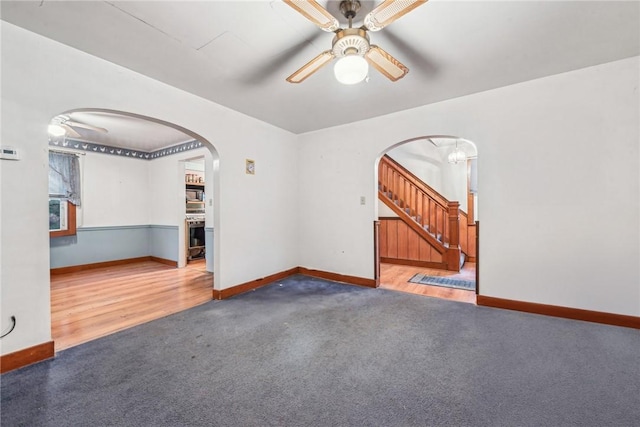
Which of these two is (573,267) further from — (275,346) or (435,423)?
(275,346)

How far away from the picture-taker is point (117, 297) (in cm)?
346

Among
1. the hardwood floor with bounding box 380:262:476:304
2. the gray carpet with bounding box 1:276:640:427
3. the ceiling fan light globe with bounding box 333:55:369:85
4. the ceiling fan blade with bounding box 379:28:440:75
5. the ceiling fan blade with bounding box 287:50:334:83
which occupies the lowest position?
the gray carpet with bounding box 1:276:640:427

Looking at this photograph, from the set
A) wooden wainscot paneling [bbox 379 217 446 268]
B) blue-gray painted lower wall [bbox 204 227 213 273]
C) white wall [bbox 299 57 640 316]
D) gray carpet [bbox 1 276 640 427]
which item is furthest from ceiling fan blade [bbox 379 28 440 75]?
blue-gray painted lower wall [bbox 204 227 213 273]

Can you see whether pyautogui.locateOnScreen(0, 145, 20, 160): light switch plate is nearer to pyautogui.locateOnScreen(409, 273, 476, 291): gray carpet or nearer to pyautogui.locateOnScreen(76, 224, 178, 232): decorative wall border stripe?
pyautogui.locateOnScreen(76, 224, 178, 232): decorative wall border stripe

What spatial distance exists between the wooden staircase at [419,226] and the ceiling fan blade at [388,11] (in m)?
3.98

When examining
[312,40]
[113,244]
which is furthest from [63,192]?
[312,40]

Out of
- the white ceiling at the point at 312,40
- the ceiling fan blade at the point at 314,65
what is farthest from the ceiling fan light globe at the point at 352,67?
the white ceiling at the point at 312,40

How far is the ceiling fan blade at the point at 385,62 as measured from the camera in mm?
1833

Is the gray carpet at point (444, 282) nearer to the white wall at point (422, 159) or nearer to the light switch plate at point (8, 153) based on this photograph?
the white wall at point (422, 159)

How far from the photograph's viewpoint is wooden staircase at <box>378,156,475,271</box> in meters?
4.88

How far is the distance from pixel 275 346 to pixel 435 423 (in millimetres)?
1262

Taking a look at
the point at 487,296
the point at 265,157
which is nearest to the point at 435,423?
the point at 487,296

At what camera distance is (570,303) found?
268cm

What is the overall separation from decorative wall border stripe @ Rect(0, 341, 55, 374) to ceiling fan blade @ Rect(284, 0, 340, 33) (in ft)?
9.57
